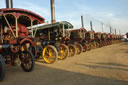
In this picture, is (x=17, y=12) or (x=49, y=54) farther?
(x=49, y=54)

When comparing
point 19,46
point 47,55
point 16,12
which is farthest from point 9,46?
point 47,55

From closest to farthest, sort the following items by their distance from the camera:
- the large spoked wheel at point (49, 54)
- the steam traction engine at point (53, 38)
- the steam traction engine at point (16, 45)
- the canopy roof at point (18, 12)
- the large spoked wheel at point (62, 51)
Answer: the steam traction engine at point (16, 45)
the canopy roof at point (18, 12)
the large spoked wheel at point (49, 54)
the steam traction engine at point (53, 38)
the large spoked wheel at point (62, 51)

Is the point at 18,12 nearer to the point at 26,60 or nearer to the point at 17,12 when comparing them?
the point at 17,12

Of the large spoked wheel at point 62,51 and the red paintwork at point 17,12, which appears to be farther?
the large spoked wheel at point 62,51

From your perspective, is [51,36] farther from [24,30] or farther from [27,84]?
[27,84]

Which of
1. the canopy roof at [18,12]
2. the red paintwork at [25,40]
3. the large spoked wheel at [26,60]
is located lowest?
the large spoked wheel at [26,60]

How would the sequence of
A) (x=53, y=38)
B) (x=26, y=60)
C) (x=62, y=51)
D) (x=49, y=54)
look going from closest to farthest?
(x=26, y=60)
(x=49, y=54)
(x=53, y=38)
(x=62, y=51)

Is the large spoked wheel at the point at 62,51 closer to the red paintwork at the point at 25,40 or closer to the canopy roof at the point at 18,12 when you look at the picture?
the canopy roof at the point at 18,12

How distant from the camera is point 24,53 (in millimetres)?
4664

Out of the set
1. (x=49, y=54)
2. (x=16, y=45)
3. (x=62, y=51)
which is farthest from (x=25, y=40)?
(x=62, y=51)

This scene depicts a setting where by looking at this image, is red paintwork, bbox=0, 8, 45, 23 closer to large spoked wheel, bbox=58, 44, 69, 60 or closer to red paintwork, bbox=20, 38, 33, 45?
red paintwork, bbox=20, 38, 33, 45

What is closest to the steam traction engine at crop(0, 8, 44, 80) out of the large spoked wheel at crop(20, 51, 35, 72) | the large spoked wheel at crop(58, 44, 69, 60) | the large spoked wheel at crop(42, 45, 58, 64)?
the large spoked wheel at crop(20, 51, 35, 72)

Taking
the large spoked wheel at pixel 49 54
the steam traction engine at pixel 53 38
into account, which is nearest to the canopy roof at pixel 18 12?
the steam traction engine at pixel 53 38

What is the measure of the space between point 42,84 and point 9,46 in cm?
198
